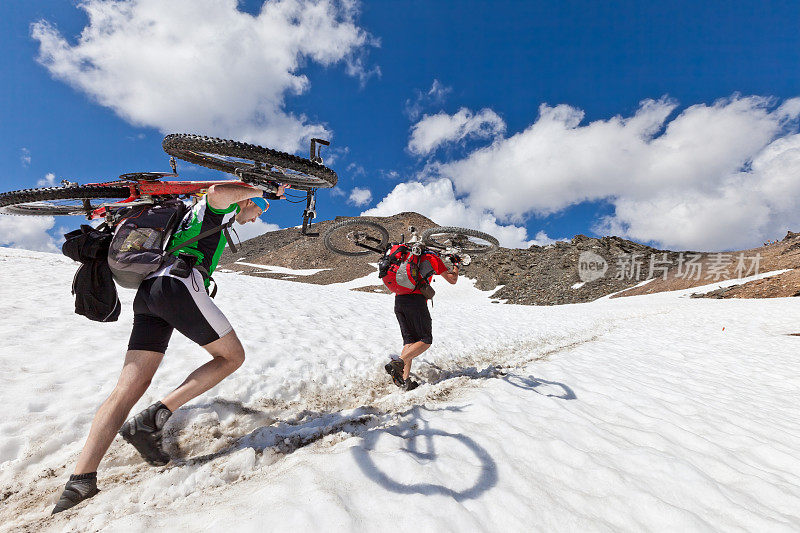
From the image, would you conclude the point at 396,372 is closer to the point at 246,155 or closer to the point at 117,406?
the point at 117,406

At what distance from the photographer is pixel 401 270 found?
5301 mm

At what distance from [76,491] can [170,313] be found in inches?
49.4

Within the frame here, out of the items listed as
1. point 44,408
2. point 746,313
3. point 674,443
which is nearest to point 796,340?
point 746,313

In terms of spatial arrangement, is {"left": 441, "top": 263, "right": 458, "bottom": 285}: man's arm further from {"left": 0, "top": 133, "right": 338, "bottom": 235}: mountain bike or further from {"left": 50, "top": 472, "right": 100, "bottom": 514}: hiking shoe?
{"left": 50, "top": 472, "right": 100, "bottom": 514}: hiking shoe

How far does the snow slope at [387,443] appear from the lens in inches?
86.4

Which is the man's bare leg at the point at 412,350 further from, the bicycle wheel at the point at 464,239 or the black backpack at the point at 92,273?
the black backpack at the point at 92,273

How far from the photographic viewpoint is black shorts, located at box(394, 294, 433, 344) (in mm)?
5270

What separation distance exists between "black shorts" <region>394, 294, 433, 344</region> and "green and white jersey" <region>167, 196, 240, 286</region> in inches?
122

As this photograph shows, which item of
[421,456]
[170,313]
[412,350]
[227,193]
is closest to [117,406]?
[170,313]

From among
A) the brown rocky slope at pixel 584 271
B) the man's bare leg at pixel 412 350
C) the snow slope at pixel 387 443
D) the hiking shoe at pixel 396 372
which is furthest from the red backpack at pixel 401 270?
the brown rocky slope at pixel 584 271

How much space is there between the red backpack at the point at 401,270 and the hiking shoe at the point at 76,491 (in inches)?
145

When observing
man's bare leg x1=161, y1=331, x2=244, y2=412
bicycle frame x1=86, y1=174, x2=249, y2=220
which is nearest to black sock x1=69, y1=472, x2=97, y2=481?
man's bare leg x1=161, y1=331, x2=244, y2=412

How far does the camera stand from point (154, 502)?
7.47ft

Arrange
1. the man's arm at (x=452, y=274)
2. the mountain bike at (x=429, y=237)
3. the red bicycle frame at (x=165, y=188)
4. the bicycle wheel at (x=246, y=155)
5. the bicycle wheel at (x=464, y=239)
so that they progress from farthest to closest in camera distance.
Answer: the bicycle wheel at (x=464, y=239)
the mountain bike at (x=429, y=237)
the man's arm at (x=452, y=274)
the red bicycle frame at (x=165, y=188)
the bicycle wheel at (x=246, y=155)
